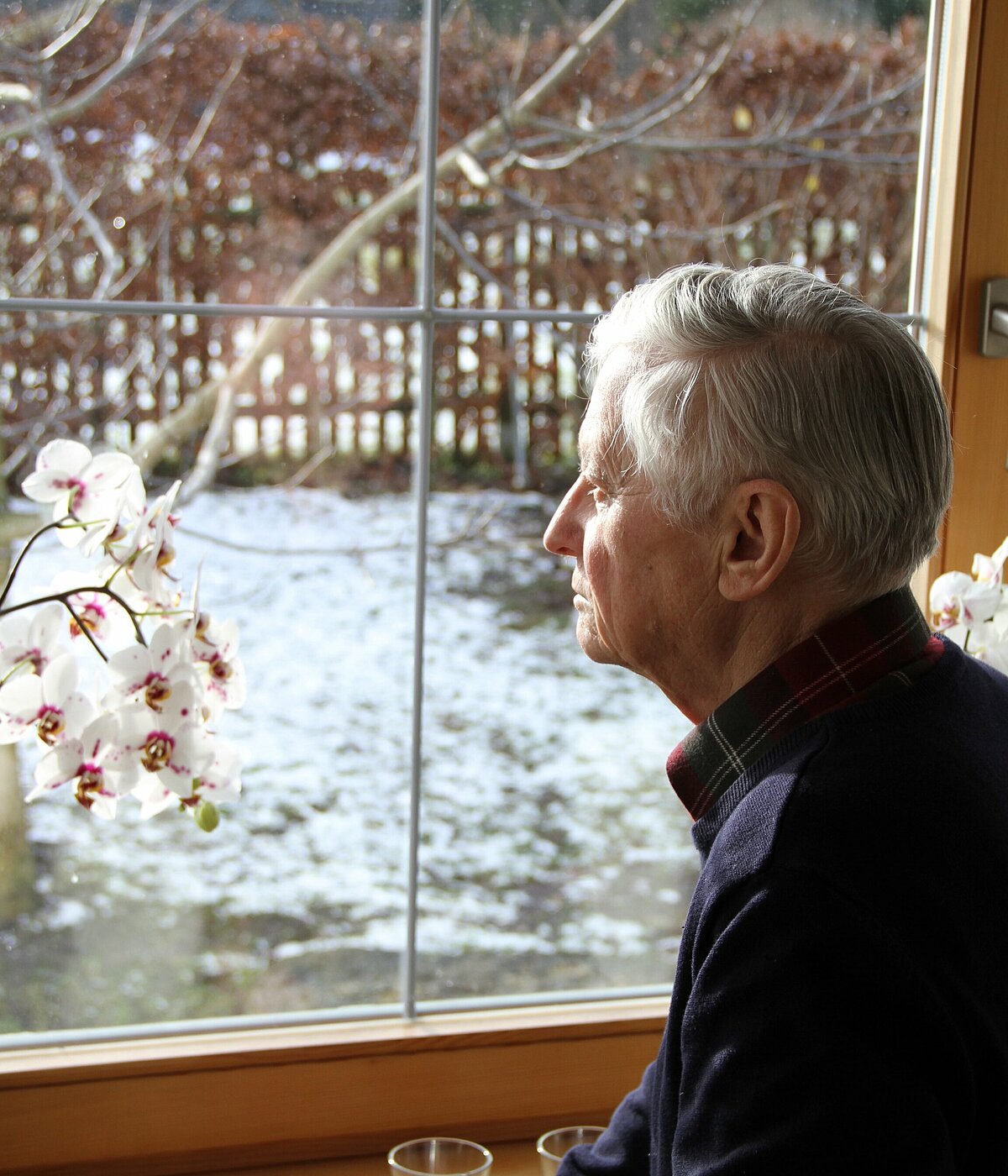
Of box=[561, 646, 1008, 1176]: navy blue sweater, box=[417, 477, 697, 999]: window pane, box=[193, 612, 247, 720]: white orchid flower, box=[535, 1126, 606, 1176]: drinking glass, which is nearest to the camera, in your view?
box=[561, 646, 1008, 1176]: navy blue sweater

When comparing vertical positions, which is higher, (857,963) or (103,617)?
(103,617)

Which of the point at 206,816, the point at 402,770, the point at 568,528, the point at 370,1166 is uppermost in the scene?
the point at 568,528

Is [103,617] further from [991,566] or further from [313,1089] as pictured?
[991,566]

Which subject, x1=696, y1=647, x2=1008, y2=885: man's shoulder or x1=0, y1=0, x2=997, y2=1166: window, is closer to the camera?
x1=696, y1=647, x2=1008, y2=885: man's shoulder

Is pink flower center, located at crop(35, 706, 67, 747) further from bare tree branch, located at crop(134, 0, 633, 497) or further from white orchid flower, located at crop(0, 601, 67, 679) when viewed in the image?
bare tree branch, located at crop(134, 0, 633, 497)

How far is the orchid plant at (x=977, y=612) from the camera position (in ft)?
4.55

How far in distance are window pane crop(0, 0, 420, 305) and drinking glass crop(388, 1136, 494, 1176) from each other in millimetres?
1044

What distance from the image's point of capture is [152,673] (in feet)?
3.35

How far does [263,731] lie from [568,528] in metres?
0.69

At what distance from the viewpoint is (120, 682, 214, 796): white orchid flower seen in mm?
1021

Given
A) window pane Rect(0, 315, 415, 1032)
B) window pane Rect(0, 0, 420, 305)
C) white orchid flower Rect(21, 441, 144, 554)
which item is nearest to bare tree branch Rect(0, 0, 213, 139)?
window pane Rect(0, 0, 420, 305)

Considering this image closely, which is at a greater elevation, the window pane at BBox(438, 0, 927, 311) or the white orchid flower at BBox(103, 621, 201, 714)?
the window pane at BBox(438, 0, 927, 311)

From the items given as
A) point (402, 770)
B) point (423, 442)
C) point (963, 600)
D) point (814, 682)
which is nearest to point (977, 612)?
point (963, 600)

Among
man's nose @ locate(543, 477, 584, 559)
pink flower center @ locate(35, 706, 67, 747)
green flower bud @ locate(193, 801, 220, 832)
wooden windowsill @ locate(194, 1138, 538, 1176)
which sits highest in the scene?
man's nose @ locate(543, 477, 584, 559)
